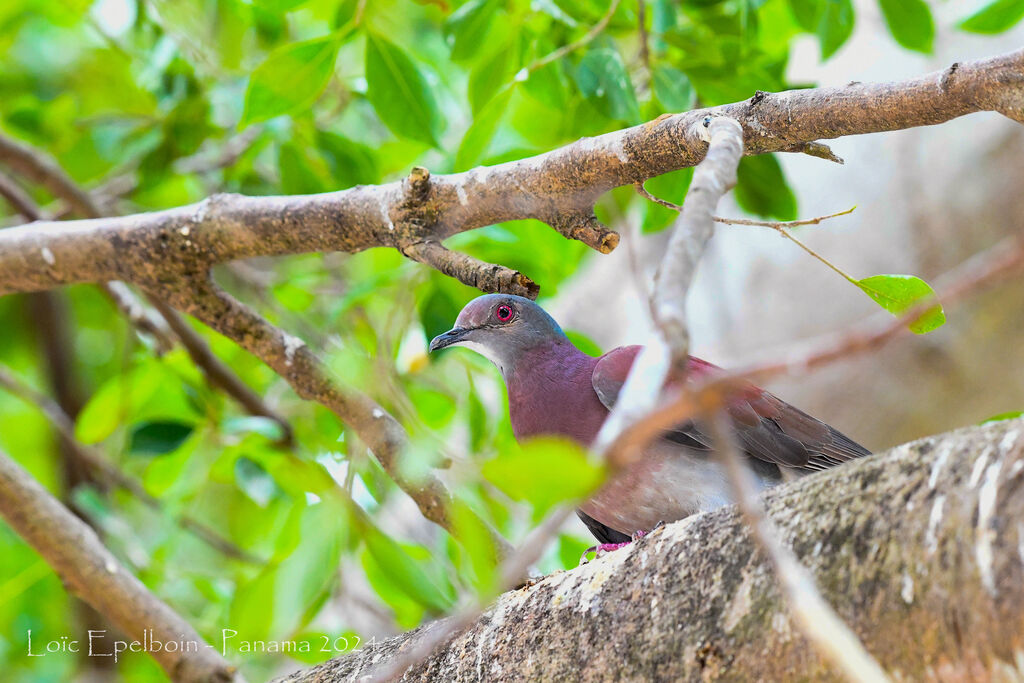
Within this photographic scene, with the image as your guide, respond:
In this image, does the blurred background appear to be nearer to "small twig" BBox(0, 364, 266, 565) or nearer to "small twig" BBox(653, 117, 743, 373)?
"small twig" BBox(0, 364, 266, 565)

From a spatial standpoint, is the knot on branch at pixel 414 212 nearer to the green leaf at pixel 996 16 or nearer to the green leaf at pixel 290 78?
the green leaf at pixel 290 78

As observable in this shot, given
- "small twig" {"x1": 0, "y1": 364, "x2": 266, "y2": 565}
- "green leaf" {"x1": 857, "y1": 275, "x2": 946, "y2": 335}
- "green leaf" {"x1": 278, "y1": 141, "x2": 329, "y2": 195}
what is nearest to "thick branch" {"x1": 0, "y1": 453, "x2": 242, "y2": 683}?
"small twig" {"x1": 0, "y1": 364, "x2": 266, "y2": 565}

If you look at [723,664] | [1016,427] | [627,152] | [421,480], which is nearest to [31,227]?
[421,480]

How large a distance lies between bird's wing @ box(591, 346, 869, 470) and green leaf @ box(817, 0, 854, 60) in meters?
0.92

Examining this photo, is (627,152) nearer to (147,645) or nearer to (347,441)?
(347,441)

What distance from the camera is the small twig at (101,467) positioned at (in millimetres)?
3527

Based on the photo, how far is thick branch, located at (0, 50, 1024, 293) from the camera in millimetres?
1555

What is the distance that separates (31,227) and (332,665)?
1.43m

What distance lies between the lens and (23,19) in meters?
3.52

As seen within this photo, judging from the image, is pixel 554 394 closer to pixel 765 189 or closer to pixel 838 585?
pixel 765 189

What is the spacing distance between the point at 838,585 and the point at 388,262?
2856 millimetres

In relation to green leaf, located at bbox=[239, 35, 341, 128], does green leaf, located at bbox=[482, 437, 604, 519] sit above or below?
below

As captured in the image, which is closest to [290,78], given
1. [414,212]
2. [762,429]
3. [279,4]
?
[279,4]

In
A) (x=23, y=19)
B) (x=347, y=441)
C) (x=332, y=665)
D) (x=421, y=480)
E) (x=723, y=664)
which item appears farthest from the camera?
(x=23, y=19)
